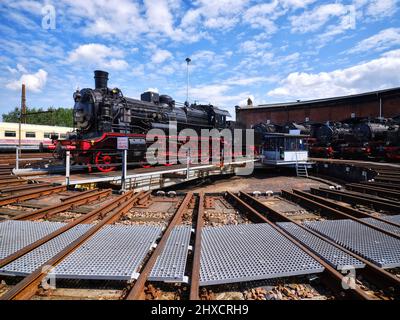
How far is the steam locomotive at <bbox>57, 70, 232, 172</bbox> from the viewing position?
10.5 m

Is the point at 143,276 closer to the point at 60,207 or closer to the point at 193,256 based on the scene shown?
the point at 193,256

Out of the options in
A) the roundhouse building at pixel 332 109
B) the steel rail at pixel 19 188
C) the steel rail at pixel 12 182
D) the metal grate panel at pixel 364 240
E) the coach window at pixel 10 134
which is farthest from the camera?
the roundhouse building at pixel 332 109

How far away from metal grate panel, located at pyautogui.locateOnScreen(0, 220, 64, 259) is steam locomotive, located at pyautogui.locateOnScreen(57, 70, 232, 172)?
513 cm

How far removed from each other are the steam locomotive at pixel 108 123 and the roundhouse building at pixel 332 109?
16.9 metres

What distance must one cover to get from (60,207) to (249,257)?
469 cm

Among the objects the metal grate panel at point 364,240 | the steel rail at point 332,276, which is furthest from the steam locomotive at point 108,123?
the metal grate panel at point 364,240

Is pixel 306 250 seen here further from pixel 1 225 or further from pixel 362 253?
pixel 1 225

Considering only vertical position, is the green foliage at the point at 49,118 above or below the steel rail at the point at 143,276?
above

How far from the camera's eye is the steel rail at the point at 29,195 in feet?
20.4

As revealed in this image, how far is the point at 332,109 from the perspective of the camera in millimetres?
34781

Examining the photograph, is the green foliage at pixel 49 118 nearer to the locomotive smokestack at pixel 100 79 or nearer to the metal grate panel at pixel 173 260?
the locomotive smokestack at pixel 100 79

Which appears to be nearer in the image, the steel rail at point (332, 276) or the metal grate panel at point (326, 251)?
the steel rail at point (332, 276)
